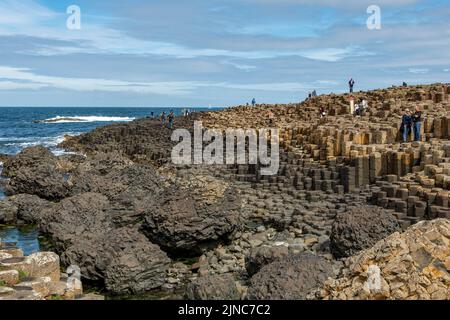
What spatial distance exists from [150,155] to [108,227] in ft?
60.3

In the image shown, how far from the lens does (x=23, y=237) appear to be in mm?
14664

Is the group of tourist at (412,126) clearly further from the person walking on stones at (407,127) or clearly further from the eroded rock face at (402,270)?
the eroded rock face at (402,270)

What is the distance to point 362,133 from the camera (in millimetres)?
19750

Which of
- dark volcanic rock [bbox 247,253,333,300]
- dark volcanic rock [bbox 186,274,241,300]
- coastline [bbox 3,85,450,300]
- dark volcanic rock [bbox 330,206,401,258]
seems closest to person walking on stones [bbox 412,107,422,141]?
coastline [bbox 3,85,450,300]

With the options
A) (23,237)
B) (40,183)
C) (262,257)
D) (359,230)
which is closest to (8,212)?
(23,237)

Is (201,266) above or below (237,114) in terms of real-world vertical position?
below

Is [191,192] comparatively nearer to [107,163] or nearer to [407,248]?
[407,248]

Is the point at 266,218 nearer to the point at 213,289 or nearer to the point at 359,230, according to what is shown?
the point at 359,230

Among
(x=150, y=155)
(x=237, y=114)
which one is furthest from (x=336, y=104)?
(x=150, y=155)

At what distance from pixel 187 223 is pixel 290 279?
5.10 metres

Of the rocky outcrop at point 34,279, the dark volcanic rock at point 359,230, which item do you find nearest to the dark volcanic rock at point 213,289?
the rocky outcrop at point 34,279

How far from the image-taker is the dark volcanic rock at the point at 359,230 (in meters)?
10.6

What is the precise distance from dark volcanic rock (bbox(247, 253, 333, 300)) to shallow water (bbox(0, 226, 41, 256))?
7.60 m

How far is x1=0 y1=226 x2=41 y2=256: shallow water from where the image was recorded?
13.4 meters
